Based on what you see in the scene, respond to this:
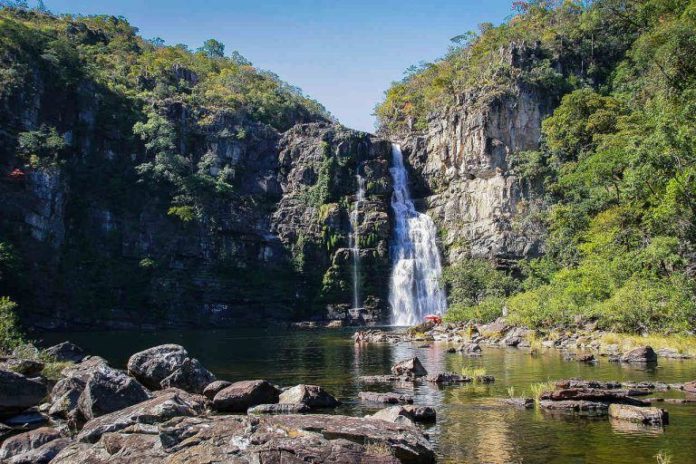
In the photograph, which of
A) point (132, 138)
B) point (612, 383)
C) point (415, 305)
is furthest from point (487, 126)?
point (612, 383)

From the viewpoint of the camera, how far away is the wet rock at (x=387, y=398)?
15.6 metres

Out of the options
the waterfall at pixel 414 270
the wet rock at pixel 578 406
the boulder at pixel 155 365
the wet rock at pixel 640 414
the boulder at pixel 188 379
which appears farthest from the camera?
the waterfall at pixel 414 270

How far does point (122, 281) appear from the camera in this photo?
200ft

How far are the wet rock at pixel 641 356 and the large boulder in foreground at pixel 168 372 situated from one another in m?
16.9

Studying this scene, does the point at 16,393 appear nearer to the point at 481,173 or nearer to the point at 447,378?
the point at 447,378

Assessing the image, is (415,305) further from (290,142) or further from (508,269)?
(290,142)

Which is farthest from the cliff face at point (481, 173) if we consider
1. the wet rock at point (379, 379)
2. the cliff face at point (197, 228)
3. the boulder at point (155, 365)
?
the boulder at point (155, 365)

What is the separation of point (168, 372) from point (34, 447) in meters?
6.90

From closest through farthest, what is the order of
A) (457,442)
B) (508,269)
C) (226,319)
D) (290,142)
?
(457,442)
(508,269)
(226,319)
(290,142)

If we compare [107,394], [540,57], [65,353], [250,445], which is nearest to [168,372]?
[107,394]

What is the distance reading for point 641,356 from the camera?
22.4m

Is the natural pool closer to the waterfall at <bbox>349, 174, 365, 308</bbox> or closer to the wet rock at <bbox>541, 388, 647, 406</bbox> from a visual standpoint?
the wet rock at <bbox>541, 388, 647, 406</bbox>

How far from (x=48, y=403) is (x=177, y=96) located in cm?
6733

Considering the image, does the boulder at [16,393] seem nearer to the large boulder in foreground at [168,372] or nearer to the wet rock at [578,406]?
the large boulder in foreground at [168,372]
